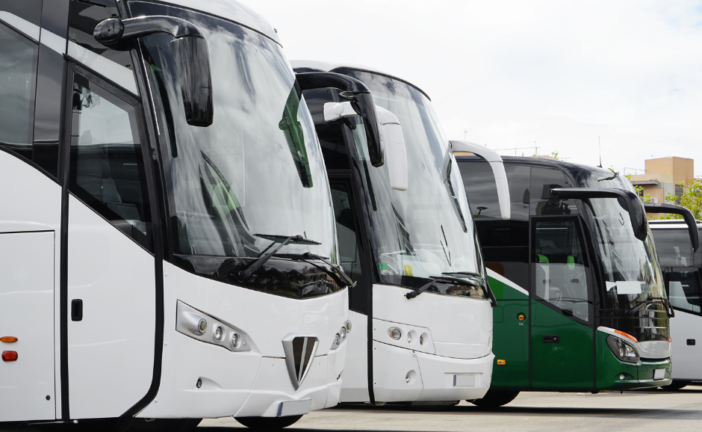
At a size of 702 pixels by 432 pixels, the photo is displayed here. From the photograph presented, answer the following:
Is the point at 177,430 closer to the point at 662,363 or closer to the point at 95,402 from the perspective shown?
the point at 95,402

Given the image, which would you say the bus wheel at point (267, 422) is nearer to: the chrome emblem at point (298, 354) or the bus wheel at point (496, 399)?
the chrome emblem at point (298, 354)

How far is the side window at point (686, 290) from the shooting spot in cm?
1808

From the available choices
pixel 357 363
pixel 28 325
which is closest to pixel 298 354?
pixel 28 325

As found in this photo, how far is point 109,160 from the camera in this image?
628cm

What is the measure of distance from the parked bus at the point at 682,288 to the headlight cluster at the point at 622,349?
582 cm

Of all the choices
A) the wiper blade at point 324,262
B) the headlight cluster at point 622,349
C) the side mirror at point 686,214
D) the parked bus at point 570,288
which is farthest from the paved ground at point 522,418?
the wiper blade at point 324,262

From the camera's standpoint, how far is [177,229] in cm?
617

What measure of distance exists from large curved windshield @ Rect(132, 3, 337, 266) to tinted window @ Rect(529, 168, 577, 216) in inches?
256

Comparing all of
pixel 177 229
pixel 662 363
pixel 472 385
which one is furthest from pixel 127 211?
pixel 662 363

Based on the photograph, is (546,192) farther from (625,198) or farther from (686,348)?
(686,348)

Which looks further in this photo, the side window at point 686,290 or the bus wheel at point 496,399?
the side window at point 686,290

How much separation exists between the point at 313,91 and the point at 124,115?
11.9 feet

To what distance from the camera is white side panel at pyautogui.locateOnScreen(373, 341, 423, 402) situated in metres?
8.82

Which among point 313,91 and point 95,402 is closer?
point 95,402
